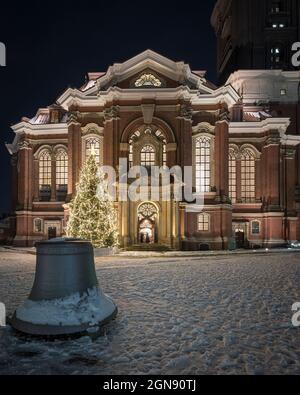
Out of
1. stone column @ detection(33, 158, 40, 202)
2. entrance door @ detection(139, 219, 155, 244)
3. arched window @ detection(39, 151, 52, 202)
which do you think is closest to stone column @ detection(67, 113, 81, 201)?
arched window @ detection(39, 151, 52, 202)

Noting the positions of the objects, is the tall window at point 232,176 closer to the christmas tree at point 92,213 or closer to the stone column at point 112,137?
the stone column at point 112,137

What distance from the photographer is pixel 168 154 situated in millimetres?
31781

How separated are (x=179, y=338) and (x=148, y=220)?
1000 inches

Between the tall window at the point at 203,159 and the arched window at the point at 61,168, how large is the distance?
46.2 ft

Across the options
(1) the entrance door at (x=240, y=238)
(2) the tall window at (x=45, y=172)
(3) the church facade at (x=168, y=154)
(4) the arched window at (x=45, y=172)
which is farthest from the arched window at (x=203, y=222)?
(2) the tall window at (x=45, y=172)

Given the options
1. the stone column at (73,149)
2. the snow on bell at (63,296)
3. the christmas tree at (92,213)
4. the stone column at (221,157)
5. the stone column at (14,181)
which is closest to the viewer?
the snow on bell at (63,296)

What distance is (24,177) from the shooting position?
3688cm

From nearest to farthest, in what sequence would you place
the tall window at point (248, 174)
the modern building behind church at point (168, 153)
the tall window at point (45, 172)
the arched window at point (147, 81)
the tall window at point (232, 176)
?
the modern building behind church at point (168, 153)
the arched window at point (147, 81)
the tall window at point (232, 176)
the tall window at point (248, 174)
the tall window at point (45, 172)

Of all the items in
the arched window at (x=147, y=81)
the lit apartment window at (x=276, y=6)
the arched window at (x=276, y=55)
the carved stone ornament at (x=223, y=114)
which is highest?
the lit apartment window at (x=276, y=6)

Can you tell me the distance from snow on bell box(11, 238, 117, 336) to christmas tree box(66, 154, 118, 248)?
55.7ft

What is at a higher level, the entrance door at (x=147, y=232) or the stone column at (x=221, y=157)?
the stone column at (x=221, y=157)

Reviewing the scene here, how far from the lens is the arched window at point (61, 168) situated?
123ft
